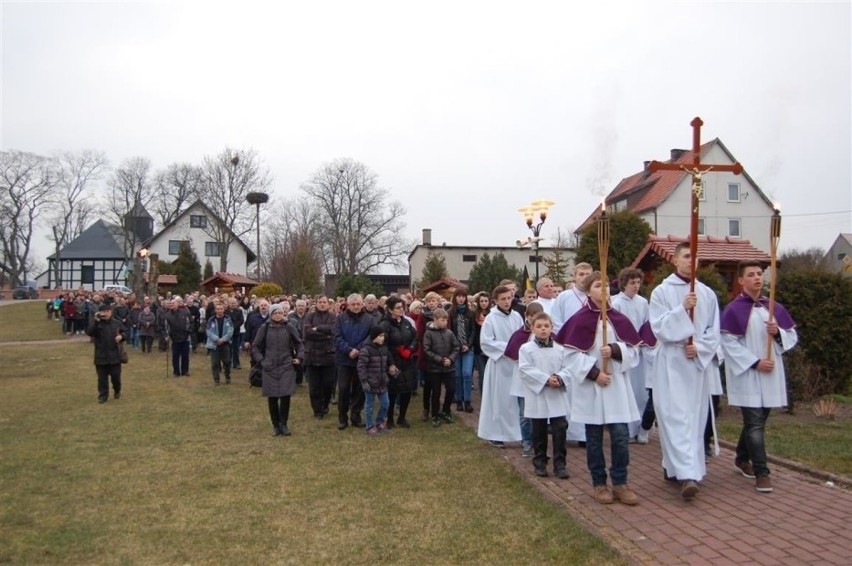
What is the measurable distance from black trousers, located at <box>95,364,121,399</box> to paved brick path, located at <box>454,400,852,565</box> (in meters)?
9.08

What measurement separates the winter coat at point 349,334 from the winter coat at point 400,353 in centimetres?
37

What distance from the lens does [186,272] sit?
52.3 m

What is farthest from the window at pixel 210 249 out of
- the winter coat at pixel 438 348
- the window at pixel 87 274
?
the winter coat at pixel 438 348

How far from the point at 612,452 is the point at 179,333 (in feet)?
42.2

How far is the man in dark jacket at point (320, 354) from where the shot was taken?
1108 centimetres

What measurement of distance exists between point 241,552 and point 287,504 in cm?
120

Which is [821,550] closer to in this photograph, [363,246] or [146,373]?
[146,373]

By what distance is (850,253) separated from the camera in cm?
7244

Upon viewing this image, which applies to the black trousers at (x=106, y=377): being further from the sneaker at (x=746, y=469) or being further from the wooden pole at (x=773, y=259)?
the wooden pole at (x=773, y=259)

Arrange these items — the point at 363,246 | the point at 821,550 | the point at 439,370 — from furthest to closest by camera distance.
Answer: the point at 363,246 → the point at 439,370 → the point at 821,550

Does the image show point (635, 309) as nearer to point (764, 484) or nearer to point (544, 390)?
point (544, 390)

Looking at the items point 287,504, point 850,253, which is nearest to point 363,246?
point 850,253

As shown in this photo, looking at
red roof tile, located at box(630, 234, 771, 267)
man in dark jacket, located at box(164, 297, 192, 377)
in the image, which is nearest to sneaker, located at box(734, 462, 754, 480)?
red roof tile, located at box(630, 234, 771, 267)

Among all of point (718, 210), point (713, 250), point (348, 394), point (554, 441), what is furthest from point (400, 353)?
point (718, 210)
